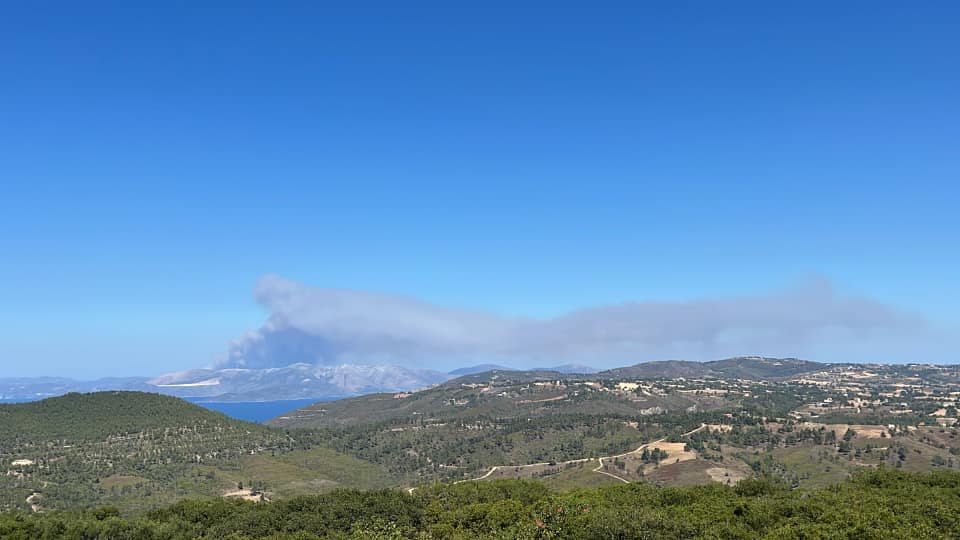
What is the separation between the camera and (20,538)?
81.6 metres

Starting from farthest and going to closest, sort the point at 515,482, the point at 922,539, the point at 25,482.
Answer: the point at 25,482, the point at 515,482, the point at 922,539

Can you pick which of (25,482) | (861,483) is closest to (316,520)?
(861,483)

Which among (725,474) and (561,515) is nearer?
(561,515)

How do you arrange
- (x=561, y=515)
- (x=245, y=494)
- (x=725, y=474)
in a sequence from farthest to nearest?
(x=725, y=474)
(x=245, y=494)
(x=561, y=515)

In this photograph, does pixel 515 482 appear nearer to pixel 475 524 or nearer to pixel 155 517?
pixel 475 524

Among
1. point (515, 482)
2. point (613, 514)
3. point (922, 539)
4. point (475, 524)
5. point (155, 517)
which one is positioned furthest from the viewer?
point (515, 482)

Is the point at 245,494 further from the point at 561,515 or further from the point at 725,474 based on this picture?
the point at 725,474

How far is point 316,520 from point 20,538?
4040 centimetres

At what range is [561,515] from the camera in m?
73.4

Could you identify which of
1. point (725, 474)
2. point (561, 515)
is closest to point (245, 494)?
point (561, 515)

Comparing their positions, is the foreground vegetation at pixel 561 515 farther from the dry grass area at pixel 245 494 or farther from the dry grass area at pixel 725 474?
the dry grass area at pixel 245 494

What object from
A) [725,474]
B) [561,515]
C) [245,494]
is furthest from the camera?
[725,474]

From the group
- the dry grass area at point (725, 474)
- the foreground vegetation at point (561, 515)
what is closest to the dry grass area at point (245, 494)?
the foreground vegetation at point (561, 515)

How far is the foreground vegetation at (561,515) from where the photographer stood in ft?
215
